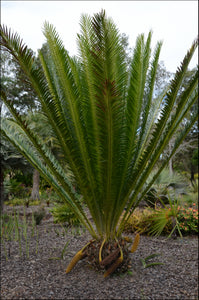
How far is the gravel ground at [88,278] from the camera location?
3.25 metres

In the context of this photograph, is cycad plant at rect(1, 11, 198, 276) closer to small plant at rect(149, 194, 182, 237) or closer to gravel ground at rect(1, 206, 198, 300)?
gravel ground at rect(1, 206, 198, 300)

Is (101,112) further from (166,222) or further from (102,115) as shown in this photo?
(166,222)

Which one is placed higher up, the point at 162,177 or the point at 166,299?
the point at 162,177

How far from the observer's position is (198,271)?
13.5ft

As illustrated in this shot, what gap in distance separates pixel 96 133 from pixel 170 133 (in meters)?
0.91

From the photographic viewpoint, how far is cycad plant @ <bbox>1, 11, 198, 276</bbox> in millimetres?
2641

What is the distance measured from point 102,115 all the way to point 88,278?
2279 mm

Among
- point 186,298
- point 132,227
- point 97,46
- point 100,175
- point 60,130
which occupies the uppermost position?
point 97,46

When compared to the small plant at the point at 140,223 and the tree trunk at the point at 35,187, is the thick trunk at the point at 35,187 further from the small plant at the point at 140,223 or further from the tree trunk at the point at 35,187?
the small plant at the point at 140,223

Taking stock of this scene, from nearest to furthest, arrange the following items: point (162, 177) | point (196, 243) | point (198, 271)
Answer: point (198, 271) < point (196, 243) < point (162, 177)

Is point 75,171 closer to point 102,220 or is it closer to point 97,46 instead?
point 102,220

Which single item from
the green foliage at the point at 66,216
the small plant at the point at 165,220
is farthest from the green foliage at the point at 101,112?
the green foliage at the point at 66,216

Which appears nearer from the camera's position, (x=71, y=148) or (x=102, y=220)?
(x=71, y=148)

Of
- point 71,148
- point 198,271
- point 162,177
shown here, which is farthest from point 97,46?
point 162,177
